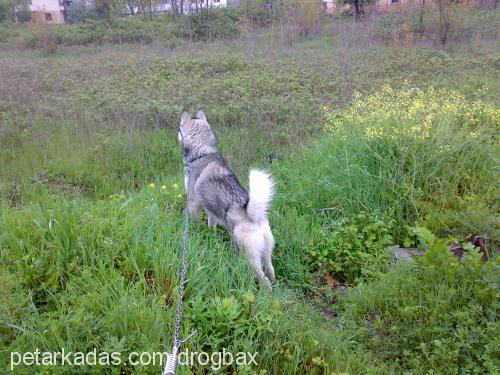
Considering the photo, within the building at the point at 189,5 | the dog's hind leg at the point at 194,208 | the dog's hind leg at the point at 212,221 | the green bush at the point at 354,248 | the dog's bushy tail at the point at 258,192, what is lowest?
the green bush at the point at 354,248

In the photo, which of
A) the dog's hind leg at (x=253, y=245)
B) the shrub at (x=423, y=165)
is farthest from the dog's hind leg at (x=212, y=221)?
the shrub at (x=423, y=165)

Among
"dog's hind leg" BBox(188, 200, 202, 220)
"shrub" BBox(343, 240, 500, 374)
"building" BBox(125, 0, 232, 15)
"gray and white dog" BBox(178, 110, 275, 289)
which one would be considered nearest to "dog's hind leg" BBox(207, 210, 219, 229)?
"gray and white dog" BBox(178, 110, 275, 289)

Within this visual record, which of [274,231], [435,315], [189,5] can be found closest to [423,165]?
[274,231]

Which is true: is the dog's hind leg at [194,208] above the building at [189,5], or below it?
below

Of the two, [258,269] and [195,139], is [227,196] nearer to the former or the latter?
[258,269]

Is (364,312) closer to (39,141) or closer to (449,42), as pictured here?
(39,141)

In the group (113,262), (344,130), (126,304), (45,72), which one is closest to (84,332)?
(126,304)

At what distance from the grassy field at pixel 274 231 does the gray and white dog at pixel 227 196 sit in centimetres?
21

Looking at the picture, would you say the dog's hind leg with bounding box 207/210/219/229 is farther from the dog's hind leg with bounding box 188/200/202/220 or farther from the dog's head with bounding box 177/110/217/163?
the dog's head with bounding box 177/110/217/163

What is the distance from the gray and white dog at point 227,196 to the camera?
10.2 feet

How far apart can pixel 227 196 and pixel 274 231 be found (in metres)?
0.80

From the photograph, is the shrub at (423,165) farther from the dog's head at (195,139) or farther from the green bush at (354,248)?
the dog's head at (195,139)

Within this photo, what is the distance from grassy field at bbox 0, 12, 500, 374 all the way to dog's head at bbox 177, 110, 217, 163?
56 cm

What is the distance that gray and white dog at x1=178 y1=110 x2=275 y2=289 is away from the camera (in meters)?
3.12
